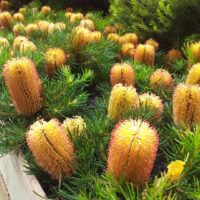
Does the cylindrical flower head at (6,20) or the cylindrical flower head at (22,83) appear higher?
the cylindrical flower head at (6,20)

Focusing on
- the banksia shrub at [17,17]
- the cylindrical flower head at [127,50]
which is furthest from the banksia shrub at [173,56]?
the banksia shrub at [17,17]

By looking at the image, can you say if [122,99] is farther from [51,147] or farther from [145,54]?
[145,54]

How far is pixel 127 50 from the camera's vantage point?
0.87 m

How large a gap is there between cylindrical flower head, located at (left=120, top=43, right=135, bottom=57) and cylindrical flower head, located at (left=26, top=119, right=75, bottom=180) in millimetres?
542

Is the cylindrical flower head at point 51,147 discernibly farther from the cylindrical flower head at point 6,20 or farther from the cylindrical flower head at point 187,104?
the cylindrical flower head at point 6,20

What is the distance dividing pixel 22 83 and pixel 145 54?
0.40 m

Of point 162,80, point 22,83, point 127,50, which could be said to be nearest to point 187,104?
point 162,80

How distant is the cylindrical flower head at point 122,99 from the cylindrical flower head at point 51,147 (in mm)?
115

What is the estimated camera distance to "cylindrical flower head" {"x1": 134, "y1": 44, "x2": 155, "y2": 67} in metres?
0.73

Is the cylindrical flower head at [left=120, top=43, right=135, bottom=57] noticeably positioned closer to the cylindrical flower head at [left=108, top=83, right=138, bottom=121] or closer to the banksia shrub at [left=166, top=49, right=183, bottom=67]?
the banksia shrub at [left=166, top=49, right=183, bottom=67]

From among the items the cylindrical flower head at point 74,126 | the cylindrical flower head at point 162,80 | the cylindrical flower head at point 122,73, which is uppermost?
the cylindrical flower head at point 122,73

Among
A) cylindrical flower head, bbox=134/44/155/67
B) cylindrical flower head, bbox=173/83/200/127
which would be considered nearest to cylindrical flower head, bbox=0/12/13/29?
cylindrical flower head, bbox=134/44/155/67

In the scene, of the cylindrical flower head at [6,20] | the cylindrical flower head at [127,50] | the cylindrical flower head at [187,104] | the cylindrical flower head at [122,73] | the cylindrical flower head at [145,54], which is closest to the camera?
the cylindrical flower head at [187,104]

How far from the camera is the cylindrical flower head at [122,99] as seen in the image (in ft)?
1.49
